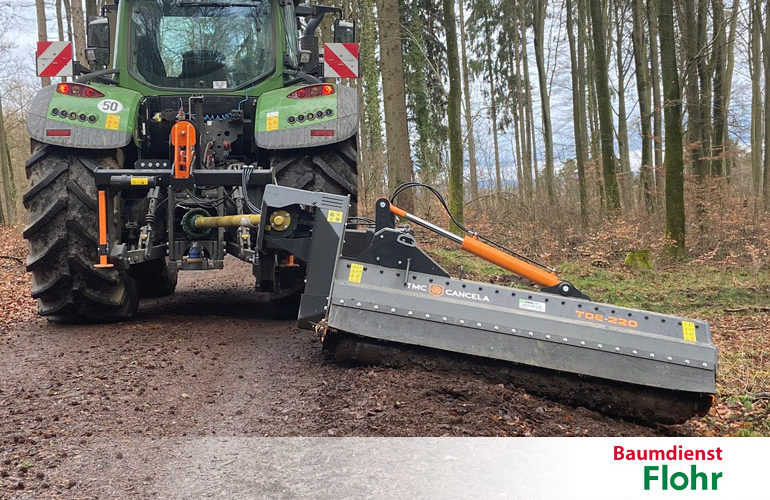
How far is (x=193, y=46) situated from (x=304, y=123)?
4.76 feet

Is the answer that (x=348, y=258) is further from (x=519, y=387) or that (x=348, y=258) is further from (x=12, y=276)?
(x=12, y=276)

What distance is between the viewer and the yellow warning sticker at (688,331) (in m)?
3.91

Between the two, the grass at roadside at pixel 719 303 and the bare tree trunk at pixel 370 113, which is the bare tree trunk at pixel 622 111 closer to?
the bare tree trunk at pixel 370 113

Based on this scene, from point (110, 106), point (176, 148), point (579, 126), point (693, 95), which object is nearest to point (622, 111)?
point (579, 126)

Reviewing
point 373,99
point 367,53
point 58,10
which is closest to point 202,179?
point 367,53

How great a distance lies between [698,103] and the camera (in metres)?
13.8

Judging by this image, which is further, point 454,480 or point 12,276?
point 12,276

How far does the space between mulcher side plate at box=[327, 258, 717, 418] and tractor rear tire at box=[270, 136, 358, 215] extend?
72.0 inches

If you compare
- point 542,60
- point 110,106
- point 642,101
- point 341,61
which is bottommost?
point 110,106

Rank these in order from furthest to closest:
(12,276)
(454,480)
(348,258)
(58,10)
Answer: (58,10), (12,276), (348,258), (454,480)

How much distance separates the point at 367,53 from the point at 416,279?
14.8 metres

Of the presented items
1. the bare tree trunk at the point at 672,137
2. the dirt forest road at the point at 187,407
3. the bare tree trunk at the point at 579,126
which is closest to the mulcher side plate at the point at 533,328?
the dirt forest road at the point at 187,407

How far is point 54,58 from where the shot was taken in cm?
653

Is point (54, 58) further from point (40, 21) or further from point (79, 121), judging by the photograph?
point (40, 21)
